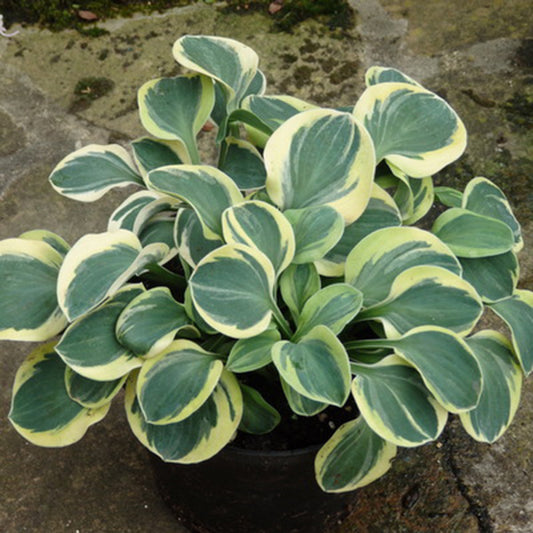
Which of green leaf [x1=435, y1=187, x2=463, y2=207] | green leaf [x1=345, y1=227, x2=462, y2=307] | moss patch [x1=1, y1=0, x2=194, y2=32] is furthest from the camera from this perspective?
moss patch [x1=1, y1=0, x2=194, y2=32]

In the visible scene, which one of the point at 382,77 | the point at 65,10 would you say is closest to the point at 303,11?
the point at 65,10

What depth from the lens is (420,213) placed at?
1.12 metres

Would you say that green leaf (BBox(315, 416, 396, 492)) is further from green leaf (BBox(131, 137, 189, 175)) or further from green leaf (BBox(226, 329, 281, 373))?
green leaf (BBox(131, 137, 189, 175))

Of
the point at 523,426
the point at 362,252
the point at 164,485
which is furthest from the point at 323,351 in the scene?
the point at 523,426

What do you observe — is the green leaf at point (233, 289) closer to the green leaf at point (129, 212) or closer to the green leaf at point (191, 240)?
the green leaf at point (191, 240)

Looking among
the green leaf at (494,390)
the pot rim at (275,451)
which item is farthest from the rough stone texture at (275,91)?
the green leaf at (494,390)

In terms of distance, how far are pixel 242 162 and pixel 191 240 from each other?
0.17 meters

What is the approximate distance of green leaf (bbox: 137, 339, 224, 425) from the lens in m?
0.92

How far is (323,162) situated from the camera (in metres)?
0.99

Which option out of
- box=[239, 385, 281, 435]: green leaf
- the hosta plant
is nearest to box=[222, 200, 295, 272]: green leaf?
the hosta plant

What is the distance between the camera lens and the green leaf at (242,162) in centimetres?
112

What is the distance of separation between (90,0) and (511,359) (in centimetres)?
183

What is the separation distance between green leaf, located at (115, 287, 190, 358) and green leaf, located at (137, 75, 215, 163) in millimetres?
267

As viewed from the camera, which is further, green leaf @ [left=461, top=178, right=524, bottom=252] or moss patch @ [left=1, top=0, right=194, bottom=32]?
moss patch @ [left=1, top=0, right=194, bottom=32]
